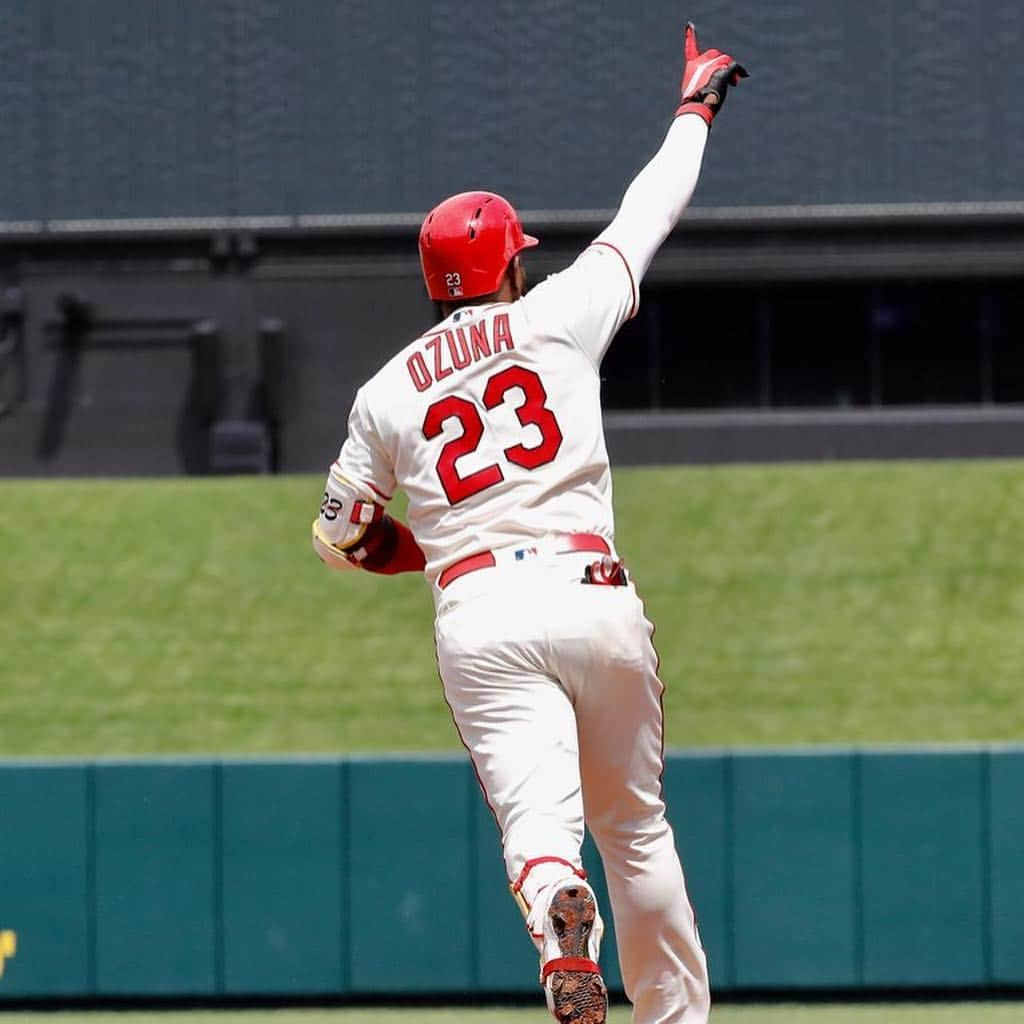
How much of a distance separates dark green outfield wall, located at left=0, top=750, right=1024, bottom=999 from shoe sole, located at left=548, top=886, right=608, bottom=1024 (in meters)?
3.52

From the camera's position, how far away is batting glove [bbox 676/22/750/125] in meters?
4.43

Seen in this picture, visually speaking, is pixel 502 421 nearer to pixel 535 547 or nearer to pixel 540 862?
pixel 535 547

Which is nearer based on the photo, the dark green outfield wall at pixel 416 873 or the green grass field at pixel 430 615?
the dark green outfield wall at pixel 416 873

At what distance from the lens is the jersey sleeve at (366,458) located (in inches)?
160

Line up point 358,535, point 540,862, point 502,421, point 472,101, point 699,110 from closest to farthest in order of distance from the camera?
point 540,862
point 502,421
point 358,535
point 699,110
point 472,101

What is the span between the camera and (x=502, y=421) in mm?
3939

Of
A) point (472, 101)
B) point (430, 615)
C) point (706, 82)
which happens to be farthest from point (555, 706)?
point (472, 101)

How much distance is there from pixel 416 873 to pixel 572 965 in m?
3.70

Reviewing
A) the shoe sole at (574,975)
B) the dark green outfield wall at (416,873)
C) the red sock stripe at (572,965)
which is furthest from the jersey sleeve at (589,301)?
the dark green outfield wall at (416,873)

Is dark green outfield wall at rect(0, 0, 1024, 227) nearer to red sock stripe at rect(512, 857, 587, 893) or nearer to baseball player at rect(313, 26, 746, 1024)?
baseball player at rect(313, 26, 746, 1024)

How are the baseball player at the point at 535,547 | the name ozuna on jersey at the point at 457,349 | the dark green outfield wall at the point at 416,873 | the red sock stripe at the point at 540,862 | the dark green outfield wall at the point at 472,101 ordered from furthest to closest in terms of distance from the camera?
the dark green outfield wall at the point at 472,101
the dark green outfield wall at the point at 416,873
the name ozuna on jersey at the point at 457,349
the baseball player at the point at 535,547
the red sock stripe at the point at 540,862

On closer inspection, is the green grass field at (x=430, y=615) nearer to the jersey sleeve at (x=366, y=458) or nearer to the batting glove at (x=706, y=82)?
the batting glove at (x=706, y=82)

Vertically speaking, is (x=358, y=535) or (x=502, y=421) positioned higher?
(x=502, y=421)

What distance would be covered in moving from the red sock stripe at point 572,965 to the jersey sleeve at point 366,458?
1155 mm
